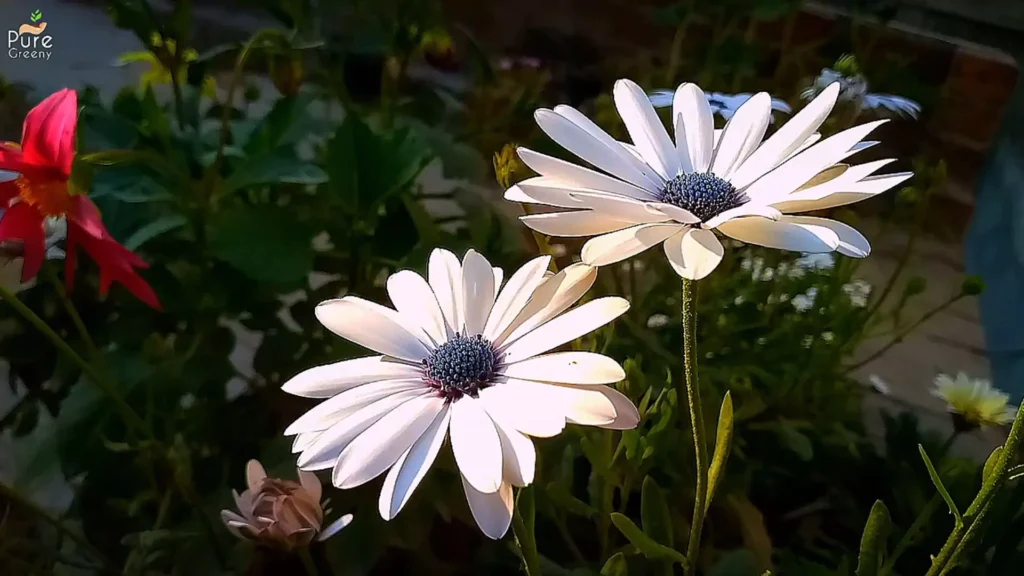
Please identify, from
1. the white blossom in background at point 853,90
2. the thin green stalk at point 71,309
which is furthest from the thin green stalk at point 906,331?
the thin green stalk at point 71,309

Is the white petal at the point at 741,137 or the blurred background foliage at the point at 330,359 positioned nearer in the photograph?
the white petal at the point at 741,137

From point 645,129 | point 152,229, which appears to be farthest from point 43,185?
point 645,129

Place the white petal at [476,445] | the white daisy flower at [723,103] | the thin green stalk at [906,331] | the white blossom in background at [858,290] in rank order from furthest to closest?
1. the white blossom in background at [858,290]
2. the thin green stalk at [906,331]
3. the white daisy flower at [723,103]
4. the white petal at [476,445]

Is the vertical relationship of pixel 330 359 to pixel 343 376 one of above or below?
below

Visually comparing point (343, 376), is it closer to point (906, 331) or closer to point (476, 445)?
point (476, 445)

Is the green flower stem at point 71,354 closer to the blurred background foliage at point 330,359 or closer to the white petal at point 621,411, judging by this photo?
the blurred background foliage at point 330,359

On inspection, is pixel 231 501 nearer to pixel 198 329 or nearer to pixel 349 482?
pixel 198 329

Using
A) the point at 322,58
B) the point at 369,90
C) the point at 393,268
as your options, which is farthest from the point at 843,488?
the point at 369,90
